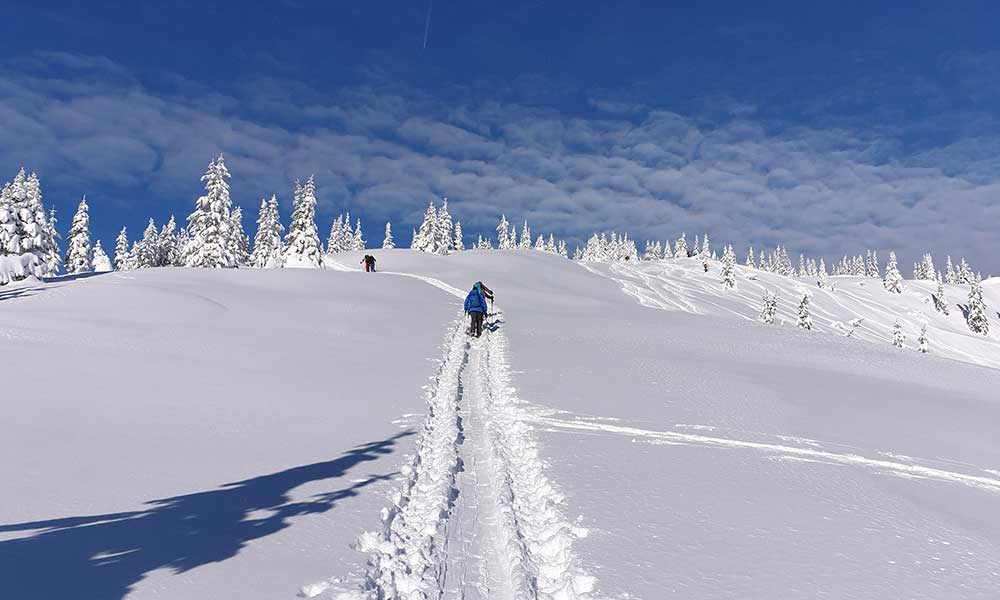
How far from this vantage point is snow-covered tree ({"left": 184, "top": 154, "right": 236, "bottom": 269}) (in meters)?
52.1

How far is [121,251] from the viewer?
81.0 meters

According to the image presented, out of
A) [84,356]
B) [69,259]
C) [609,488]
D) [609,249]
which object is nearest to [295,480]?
[609,488]

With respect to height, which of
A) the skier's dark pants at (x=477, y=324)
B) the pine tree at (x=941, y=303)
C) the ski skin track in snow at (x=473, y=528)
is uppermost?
the pine tree at (x=941, y=303)

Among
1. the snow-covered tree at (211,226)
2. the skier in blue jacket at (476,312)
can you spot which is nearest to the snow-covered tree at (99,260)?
the snow-covered tree at (211,226)

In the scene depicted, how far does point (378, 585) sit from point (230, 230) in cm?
5627

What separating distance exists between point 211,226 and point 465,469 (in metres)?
52.9

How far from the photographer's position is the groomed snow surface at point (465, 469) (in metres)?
4.46

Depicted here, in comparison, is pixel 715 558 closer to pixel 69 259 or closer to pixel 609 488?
pixel 609 488

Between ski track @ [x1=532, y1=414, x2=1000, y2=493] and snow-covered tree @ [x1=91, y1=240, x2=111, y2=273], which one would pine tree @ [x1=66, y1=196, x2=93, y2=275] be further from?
ski track @ [x1=532, y1=414, x2=1000, y2=493]

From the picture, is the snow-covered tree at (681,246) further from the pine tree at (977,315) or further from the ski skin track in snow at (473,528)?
the ski skin track in snow at (473,528)

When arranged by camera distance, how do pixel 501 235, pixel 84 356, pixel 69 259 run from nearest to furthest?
pixel 84 356 < pixel 69 259 < pixel 501 235

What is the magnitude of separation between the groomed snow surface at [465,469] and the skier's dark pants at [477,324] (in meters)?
2.41

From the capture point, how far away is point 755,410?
10844 mm

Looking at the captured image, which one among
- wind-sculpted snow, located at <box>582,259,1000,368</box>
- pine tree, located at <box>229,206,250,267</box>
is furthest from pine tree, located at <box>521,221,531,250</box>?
pine tree, located at <box>229,206,250,267</box>
